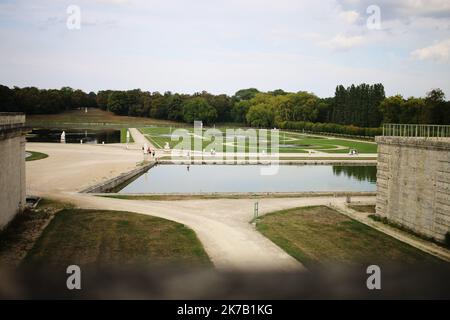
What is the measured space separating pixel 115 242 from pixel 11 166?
5.63m

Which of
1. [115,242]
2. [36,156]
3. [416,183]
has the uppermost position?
[416,183]

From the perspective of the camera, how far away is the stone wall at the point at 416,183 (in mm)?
16484

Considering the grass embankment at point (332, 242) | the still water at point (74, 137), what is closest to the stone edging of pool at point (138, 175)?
the grass embankment at point (332, 242)

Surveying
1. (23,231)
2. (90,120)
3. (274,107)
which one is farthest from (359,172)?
(90,120)

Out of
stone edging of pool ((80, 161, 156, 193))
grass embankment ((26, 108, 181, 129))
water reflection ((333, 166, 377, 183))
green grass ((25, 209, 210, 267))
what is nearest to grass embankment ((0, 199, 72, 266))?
green grass ((25, 209, 210, 267))

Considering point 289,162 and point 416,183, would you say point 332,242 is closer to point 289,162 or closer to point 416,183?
point 416,183

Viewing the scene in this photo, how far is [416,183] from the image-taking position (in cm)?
1811

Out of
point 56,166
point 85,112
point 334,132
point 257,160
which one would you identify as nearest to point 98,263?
point 56,166

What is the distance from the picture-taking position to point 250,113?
11256cm

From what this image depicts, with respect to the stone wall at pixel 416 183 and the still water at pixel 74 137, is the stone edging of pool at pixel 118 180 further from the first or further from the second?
the still water at pixel 74 137

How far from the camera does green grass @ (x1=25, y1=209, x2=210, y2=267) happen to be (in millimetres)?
13095

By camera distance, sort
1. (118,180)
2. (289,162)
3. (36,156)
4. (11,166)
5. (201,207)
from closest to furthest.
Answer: (11,166) → (201,207) → (118,180) → (36,156) → (289,162)
